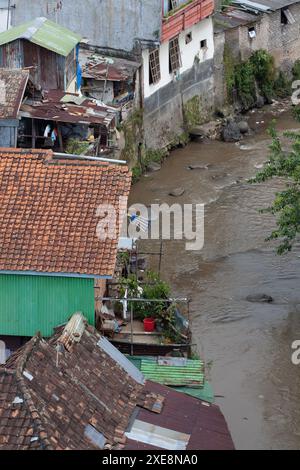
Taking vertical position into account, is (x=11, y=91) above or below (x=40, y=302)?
above

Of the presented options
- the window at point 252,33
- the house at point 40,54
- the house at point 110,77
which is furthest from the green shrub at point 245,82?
the house at point 40,54

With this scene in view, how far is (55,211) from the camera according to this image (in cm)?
1600

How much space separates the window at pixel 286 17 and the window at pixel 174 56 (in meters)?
7.22

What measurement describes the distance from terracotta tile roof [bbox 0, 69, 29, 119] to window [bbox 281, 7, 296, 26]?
58.3 ft

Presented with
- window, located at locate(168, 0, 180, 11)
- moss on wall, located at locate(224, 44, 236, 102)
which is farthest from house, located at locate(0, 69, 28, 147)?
moss on wall, located at locate(224, 44, 236, 102)

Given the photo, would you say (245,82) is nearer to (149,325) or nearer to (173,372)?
(149,325)

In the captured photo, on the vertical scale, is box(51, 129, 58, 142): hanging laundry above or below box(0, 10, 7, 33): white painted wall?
below

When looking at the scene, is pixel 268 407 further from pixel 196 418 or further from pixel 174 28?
pixel 174 28

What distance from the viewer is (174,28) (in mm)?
28984

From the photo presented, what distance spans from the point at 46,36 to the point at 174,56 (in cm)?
790

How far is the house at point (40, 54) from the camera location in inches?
897

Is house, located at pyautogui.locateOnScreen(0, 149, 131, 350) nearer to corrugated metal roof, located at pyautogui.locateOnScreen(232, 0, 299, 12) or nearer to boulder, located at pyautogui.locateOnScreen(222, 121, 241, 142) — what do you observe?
boulder, located at pyautogui.locateOnScreen(222, 121, 241, 142)

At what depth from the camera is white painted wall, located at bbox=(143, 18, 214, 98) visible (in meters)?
29.0

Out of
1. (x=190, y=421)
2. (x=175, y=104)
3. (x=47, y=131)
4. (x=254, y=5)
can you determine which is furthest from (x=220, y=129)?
(x=190, y=421)
